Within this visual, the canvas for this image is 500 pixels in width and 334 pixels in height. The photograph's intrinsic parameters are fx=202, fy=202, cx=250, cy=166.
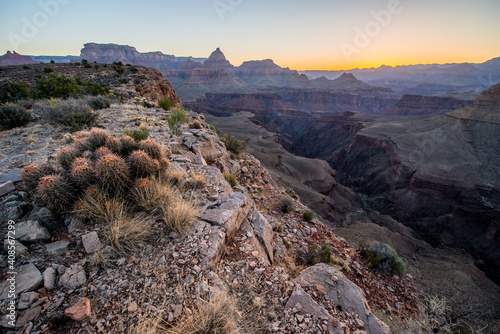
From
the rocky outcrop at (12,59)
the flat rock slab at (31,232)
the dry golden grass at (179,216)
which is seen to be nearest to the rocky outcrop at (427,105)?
the dry golden grass at (179,216)

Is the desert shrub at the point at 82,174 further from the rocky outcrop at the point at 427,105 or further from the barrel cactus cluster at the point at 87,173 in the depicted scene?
the rocky outcrop at the point at 427,105

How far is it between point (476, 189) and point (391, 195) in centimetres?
991

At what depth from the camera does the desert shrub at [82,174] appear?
339 centimetres

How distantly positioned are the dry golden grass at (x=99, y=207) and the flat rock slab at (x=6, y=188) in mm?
1597

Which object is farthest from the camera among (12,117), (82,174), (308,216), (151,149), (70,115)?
(12,117)

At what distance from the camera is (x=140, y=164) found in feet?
12.7

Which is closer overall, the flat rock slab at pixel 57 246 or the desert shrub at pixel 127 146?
the flat rock slab at pixel 57 246

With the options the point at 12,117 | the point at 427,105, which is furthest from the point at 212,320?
the point at 427,105

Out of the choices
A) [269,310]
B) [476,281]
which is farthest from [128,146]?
[476,281]

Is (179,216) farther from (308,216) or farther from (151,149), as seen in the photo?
(308,216)

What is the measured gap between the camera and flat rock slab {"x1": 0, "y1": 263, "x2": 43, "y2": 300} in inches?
88.5

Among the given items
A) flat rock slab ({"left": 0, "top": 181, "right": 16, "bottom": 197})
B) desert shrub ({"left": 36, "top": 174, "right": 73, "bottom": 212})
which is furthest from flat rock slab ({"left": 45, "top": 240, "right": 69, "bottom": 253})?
flat rock slab ({"left": 0, "top": 181, "right": 16, "bottom": 197})

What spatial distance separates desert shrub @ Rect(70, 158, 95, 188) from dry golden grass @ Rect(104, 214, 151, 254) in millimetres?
869

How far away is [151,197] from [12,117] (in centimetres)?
947
